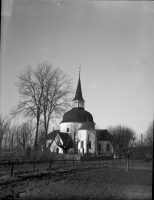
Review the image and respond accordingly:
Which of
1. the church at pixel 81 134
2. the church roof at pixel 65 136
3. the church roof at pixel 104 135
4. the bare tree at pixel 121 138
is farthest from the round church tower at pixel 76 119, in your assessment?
the bare tree at pixel 121 138

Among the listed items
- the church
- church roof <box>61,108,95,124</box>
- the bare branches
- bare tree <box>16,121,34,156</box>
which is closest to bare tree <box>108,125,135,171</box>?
the bare branches

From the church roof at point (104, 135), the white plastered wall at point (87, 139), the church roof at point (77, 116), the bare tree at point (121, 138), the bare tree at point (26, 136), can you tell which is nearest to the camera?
the bare tree at point (26, 136)

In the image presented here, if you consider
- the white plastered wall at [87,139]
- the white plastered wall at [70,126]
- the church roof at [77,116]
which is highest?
the church roof at [77,116]

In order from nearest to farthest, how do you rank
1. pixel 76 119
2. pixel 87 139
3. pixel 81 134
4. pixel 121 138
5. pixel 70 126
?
pixel 121 138 < pixel 87 139 < pixel 81 134 < pixel 70 126 < pixel 76 119

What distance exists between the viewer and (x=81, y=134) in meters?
49.6

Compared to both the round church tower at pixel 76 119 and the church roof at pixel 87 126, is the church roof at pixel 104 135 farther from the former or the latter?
the round church tower at pixel 76 119

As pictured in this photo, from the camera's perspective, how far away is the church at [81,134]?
1861 inches

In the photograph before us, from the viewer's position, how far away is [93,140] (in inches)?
1916

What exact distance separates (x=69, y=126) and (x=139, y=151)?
23.5m

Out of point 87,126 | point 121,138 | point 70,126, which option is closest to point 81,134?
point 87,126

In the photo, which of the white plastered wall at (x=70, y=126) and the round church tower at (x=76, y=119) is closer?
the white plastered wall at (x=70, y=126)

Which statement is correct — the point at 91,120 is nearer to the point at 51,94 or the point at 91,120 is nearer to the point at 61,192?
the point at 51,94

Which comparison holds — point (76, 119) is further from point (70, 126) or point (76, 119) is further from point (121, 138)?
point (121, 138)

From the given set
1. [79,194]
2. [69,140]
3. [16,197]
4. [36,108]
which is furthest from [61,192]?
[69,140]
